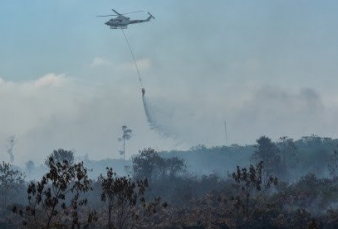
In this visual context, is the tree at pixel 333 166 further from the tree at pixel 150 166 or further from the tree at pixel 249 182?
the tree at pixel 249 182

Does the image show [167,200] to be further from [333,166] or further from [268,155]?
[333,166]

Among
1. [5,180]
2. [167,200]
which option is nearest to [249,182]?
[167,200]

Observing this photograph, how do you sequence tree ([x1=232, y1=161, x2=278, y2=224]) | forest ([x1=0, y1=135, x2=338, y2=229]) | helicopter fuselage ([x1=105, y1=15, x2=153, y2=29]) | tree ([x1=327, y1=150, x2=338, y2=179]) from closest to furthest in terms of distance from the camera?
forest ([x1=0, y1=135, x2=338, y2=229]) < tree ([x1=232, y1=161, x2=278, y2=224]) < helicopter fuselage ([x1=105, y1=15, x2=153, y2=29]) < tree ([x1=327, y1=150, x2=338, y2=179])

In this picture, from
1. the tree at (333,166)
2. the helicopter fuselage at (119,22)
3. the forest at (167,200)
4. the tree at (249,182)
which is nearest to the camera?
the forest at (167,200)

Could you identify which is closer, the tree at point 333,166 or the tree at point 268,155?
the tree at point 333,166

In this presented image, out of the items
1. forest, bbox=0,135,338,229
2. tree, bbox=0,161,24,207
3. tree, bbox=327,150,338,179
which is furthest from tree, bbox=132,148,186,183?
tree, bbox=327,150,338,179

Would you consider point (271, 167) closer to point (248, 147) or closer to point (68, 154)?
point (68, 154)

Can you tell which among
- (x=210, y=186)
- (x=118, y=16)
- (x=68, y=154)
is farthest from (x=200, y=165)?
A: (x=118, y=16)

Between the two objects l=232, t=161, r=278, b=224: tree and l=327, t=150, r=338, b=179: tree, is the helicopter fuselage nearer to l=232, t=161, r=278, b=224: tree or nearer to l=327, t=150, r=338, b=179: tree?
l=232, t=161, r=278, b=224: tree

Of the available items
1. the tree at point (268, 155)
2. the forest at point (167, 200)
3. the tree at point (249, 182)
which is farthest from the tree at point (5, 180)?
the tree at point (268, 155)

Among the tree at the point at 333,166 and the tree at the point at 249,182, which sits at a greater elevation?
the tree at the point at 333,166

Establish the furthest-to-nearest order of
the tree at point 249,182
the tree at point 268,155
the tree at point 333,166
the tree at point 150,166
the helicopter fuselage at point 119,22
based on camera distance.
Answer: the tree at point 268,155, the tree at point 150,166, the tree at point 333,166, the helicopter fuselage at point 119,22, the tree at point 249,182

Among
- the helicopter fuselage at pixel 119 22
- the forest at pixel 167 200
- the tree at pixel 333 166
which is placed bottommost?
the forest at pixel 167 200

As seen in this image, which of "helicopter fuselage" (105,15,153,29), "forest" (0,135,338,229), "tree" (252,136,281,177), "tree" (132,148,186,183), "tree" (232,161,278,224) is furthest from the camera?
"tree" (252,136,281,177)
